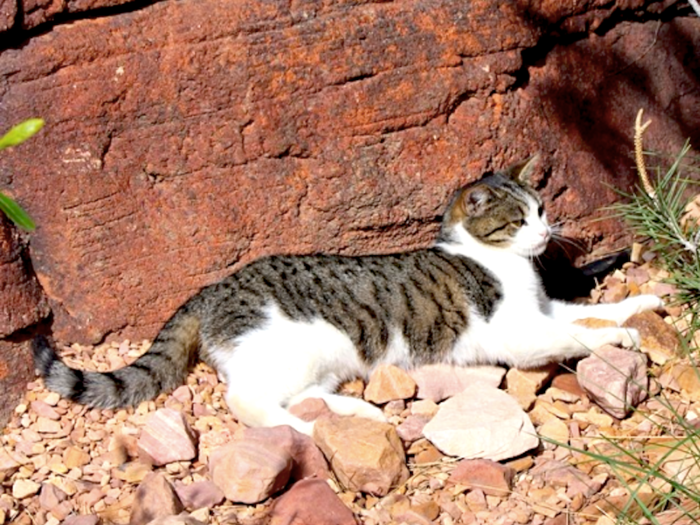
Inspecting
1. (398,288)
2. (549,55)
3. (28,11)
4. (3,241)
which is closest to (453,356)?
(398,288)

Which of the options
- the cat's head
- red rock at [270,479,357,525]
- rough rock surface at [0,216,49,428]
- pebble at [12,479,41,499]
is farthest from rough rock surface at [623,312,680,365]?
rough rock surface at [0,216,49,428]

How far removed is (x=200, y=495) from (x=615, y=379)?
173cm

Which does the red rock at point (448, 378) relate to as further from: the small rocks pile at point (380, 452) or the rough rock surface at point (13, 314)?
the rough rock surface at point (13, 314)

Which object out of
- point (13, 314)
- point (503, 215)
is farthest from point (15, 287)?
point (503, 215)

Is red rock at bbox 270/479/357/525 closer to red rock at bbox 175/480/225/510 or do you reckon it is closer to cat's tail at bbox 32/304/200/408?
red rock at bbox 175/480/225/510

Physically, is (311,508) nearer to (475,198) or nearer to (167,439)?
(167,439)

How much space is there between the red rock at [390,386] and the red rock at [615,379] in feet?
2.41

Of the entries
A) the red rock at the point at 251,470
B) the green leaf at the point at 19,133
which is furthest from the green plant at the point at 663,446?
the green leaf at the point at 19,133

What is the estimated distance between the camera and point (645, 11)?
189 inches

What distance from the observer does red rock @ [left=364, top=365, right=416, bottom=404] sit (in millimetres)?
3873

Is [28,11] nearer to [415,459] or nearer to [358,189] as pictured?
[358,189]

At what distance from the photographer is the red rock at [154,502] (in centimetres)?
311

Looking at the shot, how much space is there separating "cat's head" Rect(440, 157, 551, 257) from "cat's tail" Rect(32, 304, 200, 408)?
1381mm

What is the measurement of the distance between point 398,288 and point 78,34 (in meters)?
1.81
